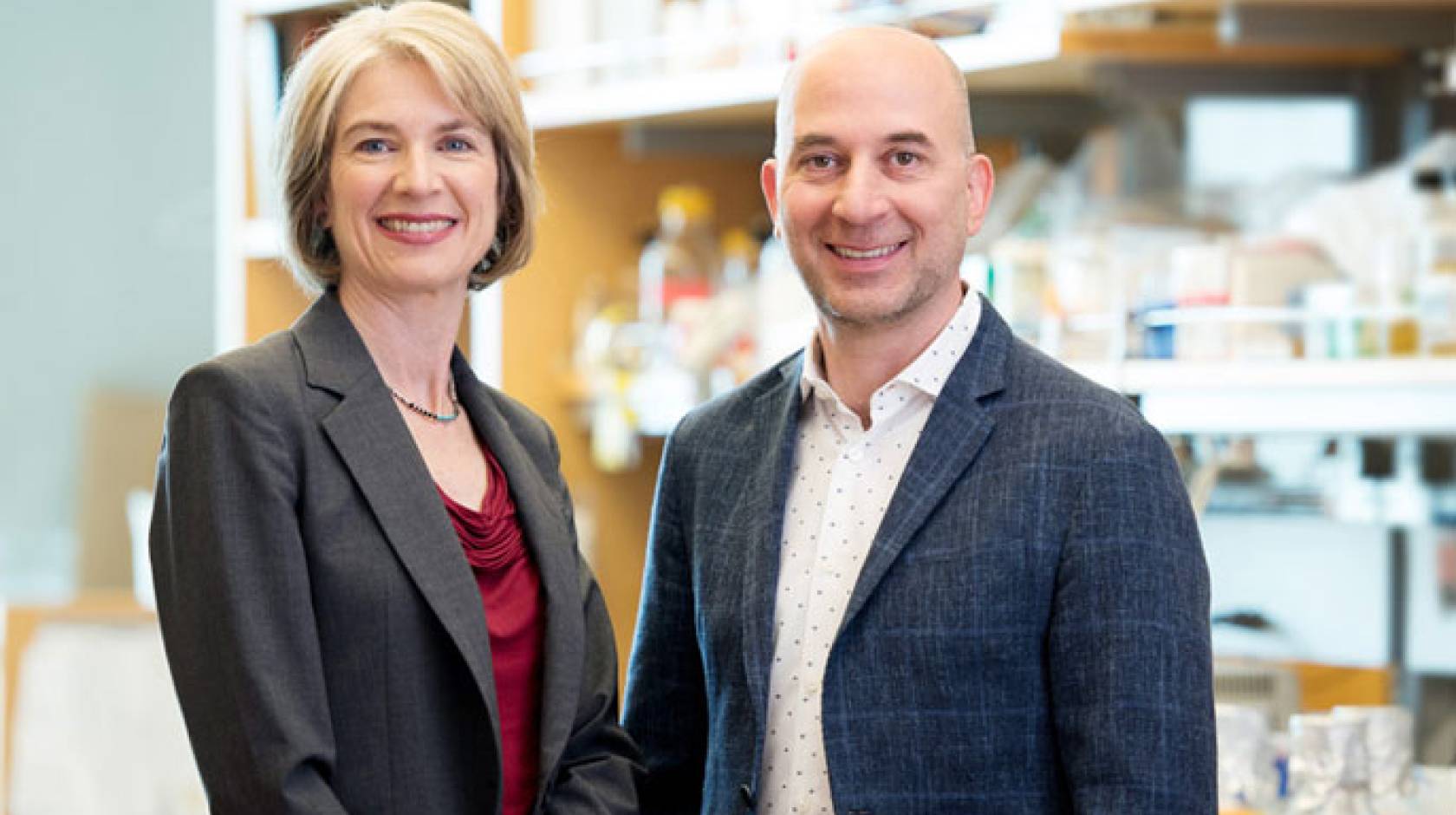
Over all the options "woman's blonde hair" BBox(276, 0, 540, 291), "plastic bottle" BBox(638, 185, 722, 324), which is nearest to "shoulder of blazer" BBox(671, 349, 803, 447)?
"woman's blonde hair" BBox(276, 0, 540, 291)

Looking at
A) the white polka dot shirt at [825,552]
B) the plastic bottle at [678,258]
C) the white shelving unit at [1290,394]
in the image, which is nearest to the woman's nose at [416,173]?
the white polka dot shirt at [825,552]

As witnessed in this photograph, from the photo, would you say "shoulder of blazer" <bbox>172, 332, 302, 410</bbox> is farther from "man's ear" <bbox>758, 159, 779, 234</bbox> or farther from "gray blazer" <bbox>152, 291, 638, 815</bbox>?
"man's ear" <bbox>758, 159, 779, 234</bbox>

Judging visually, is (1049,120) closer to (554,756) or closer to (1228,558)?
(1228,558)

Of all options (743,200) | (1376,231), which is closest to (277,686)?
(1376,231)

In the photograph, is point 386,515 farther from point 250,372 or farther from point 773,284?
point 773,284

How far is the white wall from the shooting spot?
373cm

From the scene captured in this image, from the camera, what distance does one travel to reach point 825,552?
140 cm

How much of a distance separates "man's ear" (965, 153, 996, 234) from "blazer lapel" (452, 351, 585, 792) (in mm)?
409

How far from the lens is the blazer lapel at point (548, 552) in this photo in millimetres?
1438

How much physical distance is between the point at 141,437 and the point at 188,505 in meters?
2.69

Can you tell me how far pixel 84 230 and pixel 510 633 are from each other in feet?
8.68

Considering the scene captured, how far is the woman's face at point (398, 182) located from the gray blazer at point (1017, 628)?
34cm

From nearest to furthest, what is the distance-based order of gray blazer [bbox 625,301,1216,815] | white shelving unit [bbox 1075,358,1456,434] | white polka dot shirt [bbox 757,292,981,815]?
gray blazer [bbox 625,301,1216,815] < white polka dot shirt [bbox 757,292,981,815] < white shelving unit [bbox 1075,358,1456,434]

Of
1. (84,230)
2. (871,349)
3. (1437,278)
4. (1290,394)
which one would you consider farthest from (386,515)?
(84,230)
